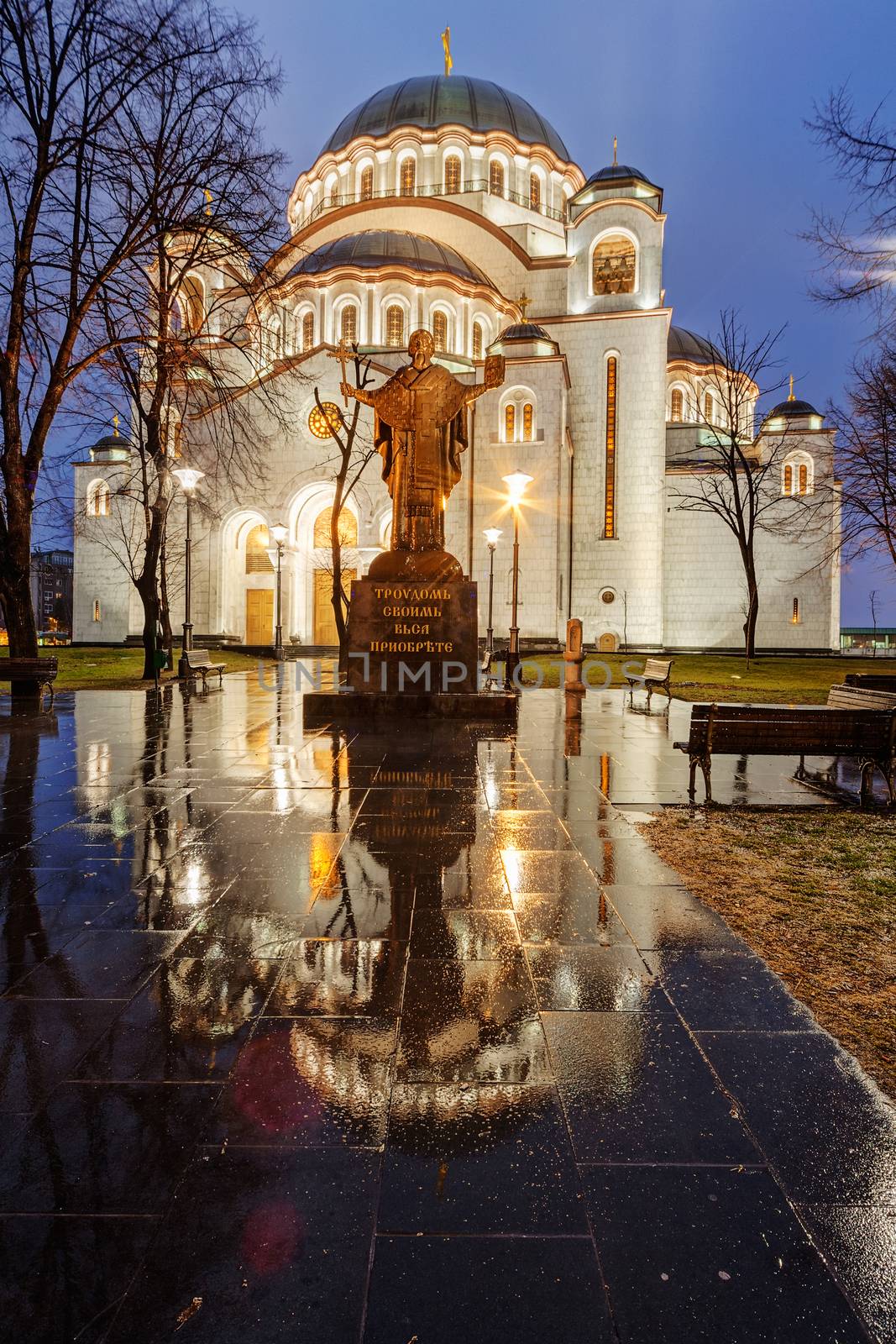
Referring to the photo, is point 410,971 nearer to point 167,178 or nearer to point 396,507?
point 396,507

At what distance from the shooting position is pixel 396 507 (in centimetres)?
1234

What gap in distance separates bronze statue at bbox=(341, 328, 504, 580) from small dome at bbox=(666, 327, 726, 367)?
39.8 m

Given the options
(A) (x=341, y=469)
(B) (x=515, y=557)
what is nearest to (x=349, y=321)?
(A) (x=341, y=469)

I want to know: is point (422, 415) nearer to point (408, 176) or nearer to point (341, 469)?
point (341, 469)

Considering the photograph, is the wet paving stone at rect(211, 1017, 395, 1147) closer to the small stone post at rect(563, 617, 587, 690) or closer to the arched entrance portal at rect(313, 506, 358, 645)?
the small stone post at rect(563, 617, 587, 690)

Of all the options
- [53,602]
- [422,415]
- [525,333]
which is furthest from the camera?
[53,602]

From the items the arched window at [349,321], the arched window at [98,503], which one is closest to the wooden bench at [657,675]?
the arched window at [349,321]

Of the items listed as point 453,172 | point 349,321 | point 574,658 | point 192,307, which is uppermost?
point 453,172

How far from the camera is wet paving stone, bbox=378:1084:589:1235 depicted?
1.79m

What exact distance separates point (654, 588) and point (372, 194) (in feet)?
97.7

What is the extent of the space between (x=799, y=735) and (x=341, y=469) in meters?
22.9

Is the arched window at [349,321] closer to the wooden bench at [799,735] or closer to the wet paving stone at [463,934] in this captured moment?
the wooden bench at [799,735]

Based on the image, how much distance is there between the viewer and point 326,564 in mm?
37938

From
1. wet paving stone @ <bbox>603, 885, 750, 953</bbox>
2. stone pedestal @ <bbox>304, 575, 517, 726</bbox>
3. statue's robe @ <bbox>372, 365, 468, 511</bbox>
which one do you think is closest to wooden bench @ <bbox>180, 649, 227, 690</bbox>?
stone pedestal @ <bbox>304, 575, 517, 726</bbox>
